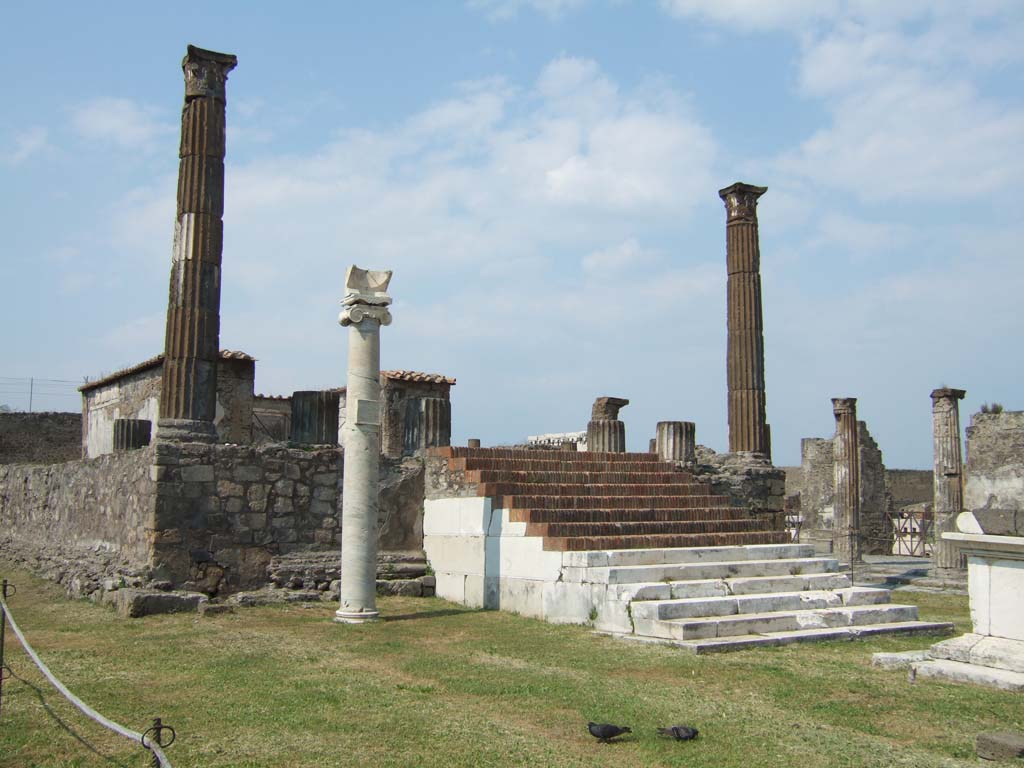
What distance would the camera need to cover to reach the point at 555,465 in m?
11.9

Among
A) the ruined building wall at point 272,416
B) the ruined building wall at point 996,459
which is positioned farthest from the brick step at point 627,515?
the ruined building wall at point 272,416

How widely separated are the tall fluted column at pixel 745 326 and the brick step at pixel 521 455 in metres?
2.46

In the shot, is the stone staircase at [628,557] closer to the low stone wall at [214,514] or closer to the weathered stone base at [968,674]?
the low stone wall at [214,514]

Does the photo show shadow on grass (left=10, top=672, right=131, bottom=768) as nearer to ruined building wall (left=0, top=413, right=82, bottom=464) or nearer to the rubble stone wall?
the rubble stone wall

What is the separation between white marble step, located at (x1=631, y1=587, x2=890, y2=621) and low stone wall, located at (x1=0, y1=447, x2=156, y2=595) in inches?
240

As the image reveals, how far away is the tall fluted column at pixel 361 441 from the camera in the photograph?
32.7 ft

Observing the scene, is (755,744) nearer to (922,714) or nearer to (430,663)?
(922,714)

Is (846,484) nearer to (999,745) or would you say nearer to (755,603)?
(755,603)

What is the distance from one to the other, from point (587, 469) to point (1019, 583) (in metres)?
6.26

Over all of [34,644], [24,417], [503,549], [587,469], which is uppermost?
[24,417]

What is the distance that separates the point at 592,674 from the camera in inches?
267

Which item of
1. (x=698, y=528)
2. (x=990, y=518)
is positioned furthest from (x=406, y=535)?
(x=990, y=518)

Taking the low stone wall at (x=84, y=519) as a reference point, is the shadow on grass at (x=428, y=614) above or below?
below

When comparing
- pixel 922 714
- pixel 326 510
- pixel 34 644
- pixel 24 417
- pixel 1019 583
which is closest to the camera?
pixel 922 714
